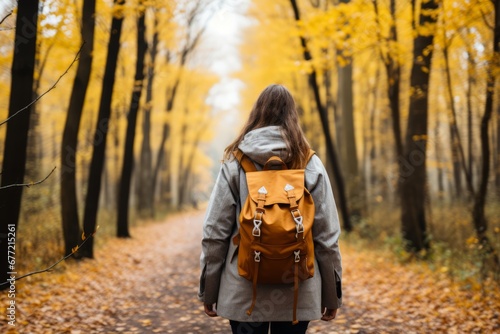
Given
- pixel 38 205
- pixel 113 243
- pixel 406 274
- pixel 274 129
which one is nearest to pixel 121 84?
pixel 38 205

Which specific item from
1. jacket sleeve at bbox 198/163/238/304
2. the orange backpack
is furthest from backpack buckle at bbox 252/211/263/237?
jacket sleeve at bbox 198/163/238/304

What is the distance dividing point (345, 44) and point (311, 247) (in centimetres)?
680

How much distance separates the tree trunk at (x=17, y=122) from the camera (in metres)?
5.10

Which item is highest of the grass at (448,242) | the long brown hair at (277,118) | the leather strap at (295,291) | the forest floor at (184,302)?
the long brown hair at (277,118)

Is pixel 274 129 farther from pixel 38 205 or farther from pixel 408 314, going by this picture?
pixel 38 205

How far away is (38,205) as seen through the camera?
1138 cm

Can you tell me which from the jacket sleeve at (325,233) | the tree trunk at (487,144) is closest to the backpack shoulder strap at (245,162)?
the jacket sleeve at (325,233)

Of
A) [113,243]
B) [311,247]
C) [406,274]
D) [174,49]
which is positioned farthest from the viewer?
[174,49]

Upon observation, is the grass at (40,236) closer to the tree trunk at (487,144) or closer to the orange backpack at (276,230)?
the orange backpack at (276,230)

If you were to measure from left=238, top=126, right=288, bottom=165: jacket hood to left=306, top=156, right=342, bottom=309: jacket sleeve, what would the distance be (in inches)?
7.9

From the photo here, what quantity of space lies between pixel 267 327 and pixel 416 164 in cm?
704

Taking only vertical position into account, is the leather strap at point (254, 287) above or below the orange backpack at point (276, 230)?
below

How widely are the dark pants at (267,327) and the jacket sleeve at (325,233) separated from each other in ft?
0.72

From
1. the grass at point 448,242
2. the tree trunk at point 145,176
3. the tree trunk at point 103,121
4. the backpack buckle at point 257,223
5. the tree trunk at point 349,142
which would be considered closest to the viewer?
the backpack buckle at point 257,223
